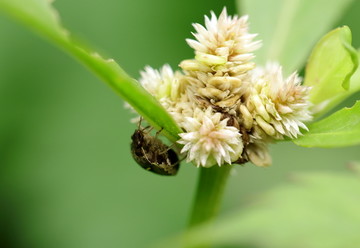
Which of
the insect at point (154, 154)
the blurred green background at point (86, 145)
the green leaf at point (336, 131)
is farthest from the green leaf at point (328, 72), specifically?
the blurred green background at point (86, 145)

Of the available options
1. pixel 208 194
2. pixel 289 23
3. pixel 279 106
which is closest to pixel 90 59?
pixel 279 106

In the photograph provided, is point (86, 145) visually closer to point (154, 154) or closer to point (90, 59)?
point (154, 154)

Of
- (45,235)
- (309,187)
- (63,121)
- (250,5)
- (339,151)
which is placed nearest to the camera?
(309,187)

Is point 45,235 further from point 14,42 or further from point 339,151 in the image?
point 339,151

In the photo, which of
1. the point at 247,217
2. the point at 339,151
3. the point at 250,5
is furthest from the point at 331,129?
the point at 339,151

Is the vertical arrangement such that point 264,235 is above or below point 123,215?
below

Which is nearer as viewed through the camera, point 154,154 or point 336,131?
point 336,131

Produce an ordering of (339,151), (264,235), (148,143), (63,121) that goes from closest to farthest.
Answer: (264,235) < (148,143) < (63,121) < (339,151)

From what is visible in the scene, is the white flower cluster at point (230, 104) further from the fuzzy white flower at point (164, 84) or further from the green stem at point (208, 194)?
the green stem at point (208, 194)
